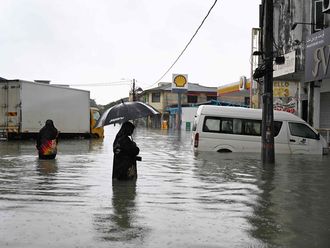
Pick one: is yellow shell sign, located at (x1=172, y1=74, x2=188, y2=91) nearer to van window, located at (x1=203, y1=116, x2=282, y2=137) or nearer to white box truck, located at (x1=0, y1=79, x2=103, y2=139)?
white box truck, located at (x1=0, y1=79, x2=103, y2=139)

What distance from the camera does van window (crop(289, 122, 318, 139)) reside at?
1716cm

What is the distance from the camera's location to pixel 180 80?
2295 inches

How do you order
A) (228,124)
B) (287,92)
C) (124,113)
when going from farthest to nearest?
(287,92)
(228,124)
(124,113)

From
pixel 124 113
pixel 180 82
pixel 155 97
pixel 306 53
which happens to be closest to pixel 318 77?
pixel 306 53

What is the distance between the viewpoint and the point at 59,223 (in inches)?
250

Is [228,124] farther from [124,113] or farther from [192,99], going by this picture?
[192,99]

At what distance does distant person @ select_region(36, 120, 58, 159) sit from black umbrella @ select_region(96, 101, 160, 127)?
14.8 feet

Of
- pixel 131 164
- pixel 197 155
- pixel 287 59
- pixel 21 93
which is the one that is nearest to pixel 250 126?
pixel 197 155

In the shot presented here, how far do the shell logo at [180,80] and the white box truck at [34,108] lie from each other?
97.5 feet

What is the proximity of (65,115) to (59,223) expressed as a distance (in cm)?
2256

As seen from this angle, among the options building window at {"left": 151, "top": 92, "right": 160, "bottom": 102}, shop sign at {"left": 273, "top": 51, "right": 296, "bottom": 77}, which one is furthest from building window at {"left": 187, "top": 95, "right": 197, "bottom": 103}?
shop sign at {"left": 273, "top": 51, "right": 296, "bottom": 77}

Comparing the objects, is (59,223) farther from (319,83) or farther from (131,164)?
(319,83)

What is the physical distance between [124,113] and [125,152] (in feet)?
2.72

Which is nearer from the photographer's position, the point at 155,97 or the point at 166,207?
the point at 166,207
